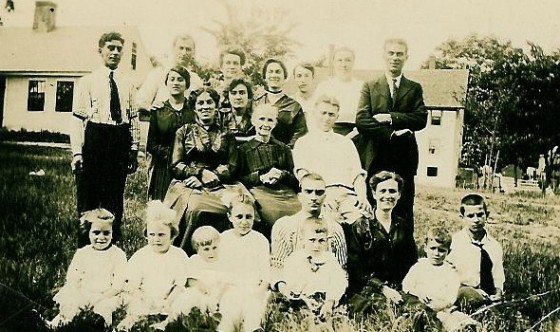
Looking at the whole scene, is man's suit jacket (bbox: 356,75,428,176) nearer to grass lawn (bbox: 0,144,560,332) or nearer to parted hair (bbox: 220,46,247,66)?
grass lawn (bbox: 0,144,560,332)

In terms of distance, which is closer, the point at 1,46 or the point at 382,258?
the point at 382,258

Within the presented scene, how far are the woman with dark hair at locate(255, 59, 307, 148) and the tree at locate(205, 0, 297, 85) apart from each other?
0.19ft

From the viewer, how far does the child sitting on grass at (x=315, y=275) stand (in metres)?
3.71

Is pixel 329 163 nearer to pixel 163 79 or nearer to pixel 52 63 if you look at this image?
pixel 163 79

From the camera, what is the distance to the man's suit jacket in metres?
3.65

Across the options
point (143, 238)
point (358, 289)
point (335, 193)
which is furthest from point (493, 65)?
point (143, 238)

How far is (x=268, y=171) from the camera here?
3744 millimetres

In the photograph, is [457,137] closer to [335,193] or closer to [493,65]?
[493,65]

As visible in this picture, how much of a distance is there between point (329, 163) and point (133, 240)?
1.17m

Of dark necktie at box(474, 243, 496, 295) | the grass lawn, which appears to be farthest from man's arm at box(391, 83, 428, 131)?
dark necktie at box(474, 243, 496, 295)

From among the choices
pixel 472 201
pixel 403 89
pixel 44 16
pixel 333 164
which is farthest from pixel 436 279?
pixel 44 16

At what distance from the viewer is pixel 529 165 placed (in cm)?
377

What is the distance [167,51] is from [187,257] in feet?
3.65

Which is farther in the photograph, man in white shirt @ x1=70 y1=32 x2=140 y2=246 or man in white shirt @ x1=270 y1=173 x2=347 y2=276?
man in white shirt @ x1=70 y1=32 x2=140 y2=246
